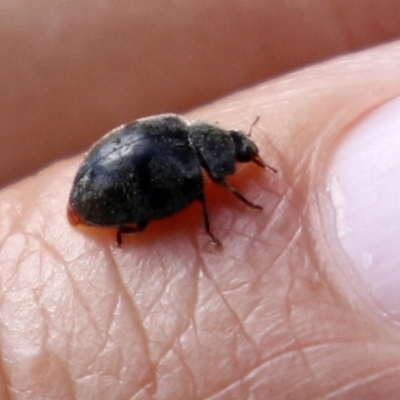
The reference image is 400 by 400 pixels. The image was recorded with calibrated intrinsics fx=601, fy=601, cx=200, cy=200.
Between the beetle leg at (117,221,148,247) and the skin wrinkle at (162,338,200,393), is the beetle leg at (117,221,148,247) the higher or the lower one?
the higher one

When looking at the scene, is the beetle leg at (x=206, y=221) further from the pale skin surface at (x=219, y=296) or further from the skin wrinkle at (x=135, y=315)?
the skin wrinkle at (x=135, y=315)

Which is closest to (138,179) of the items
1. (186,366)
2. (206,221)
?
(206,221)

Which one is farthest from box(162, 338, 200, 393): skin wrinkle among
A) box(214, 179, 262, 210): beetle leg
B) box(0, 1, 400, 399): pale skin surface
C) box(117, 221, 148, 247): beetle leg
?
box(214, 179, 262, 210): beetle leg

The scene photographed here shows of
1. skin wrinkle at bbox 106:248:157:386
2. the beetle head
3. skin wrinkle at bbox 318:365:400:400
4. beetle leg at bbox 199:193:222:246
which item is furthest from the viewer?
the beetle head

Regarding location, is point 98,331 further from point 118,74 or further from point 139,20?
point 139,20

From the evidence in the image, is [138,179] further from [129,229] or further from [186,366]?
[186,366]

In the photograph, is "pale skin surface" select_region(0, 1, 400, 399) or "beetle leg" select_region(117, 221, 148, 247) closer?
"pale skin surface" select_region(0, 1, 400, 399)

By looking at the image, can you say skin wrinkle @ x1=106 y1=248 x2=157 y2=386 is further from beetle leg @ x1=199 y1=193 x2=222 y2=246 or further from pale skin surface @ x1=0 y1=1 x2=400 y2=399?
beetle leg @ x1=199 y1=193 x2=222 y2=246
